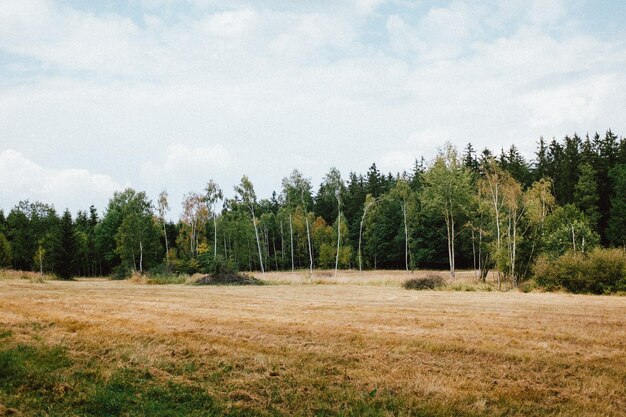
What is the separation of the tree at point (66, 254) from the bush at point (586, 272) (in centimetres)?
4669

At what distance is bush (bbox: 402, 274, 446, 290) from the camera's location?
91.5 feet

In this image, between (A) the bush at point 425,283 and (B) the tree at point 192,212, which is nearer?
(A) the bush at point 425,283

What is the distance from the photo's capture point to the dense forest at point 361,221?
44188mm

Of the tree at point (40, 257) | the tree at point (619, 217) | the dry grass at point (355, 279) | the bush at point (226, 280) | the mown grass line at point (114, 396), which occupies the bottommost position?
the dry grass at point (355, 279)

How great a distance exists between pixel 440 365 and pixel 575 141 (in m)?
85.6

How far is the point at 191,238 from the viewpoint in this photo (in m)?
64.6

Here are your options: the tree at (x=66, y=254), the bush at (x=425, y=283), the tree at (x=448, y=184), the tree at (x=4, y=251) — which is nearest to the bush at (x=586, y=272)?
the bush at (x=425, y=283)

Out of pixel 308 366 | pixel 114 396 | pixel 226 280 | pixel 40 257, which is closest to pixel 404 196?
pixel 226 280

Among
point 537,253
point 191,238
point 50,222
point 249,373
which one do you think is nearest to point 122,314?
point 249,373

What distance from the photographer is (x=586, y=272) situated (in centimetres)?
2338

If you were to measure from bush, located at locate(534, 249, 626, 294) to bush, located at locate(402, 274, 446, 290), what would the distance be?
17.6 feet

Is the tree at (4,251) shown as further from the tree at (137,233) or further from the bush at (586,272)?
the bush at (586,272)

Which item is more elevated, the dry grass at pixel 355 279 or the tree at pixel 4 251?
the tree at pixel 4 251

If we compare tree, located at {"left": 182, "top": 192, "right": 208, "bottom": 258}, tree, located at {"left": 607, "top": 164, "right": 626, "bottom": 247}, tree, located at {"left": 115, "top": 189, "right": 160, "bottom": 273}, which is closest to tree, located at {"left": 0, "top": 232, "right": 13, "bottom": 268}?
tree, located at {"left": 115, "top": 189, "right": 160, "bottom": 273}
